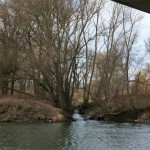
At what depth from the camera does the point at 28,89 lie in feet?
212

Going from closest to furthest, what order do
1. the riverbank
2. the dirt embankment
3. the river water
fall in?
the river water < the dirt embankment < the riverbank

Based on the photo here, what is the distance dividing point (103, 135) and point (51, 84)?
2314 cm

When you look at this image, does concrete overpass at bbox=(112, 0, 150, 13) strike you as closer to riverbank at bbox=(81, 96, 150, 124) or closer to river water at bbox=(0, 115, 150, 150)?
river water at bbox=(0, 115, 150, 150)

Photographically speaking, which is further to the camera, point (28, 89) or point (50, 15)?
point (28, 89)

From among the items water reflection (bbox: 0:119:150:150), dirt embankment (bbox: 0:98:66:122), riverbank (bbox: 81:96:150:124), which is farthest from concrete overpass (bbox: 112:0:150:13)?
riverbank (bbox: 81:96:150:124)

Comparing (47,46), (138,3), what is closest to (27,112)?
(47,46)

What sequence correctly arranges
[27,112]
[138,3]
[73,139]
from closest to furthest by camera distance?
[138,3] → [73,139] → [27,112]

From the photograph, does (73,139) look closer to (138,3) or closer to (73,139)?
(73,139)

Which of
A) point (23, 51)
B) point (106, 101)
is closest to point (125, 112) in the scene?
point (106, 101)

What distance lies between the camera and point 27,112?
45906 mm

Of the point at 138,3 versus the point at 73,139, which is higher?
the point at 138,3

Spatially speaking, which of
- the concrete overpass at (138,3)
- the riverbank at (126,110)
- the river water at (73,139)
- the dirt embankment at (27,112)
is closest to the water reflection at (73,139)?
the river water at (73,139)

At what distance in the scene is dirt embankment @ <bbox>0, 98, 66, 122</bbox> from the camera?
148ft

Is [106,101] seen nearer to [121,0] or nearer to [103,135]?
[103,135]
